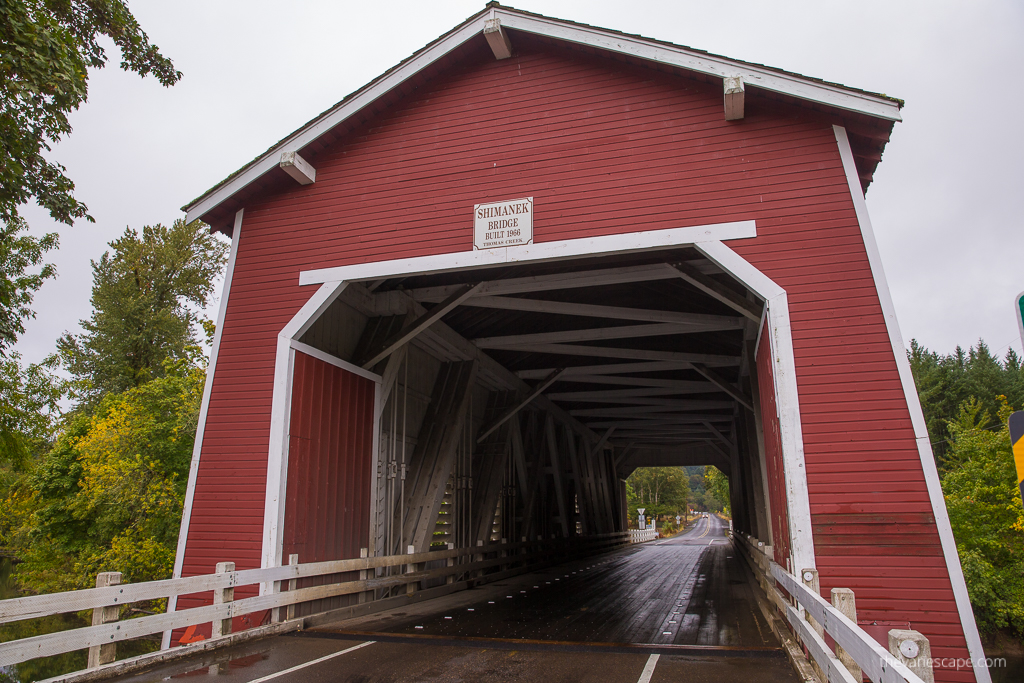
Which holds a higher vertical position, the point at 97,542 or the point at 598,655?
A: the point at 97,542

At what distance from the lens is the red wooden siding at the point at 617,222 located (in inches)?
242

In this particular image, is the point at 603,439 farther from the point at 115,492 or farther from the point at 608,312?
the point at 115,492

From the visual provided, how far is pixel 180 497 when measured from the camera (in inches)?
806

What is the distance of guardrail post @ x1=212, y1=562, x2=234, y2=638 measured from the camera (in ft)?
21.1

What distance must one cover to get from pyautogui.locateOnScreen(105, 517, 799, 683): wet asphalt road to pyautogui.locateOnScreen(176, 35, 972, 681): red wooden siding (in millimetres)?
1399

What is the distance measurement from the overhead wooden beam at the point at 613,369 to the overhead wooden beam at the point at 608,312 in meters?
2.68

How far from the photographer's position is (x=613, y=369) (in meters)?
15.3

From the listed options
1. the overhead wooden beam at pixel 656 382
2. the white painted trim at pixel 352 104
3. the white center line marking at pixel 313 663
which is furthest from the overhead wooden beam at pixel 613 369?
the white center line marking at pixel 313 663

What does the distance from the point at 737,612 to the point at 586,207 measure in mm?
6050

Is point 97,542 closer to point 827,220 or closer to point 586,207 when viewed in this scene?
point 586,207

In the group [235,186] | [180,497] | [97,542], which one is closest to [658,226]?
[235,186]

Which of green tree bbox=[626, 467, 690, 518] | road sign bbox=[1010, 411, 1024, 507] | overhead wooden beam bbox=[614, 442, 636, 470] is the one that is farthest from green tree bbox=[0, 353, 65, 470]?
green tree bbox=[626, 467, 690, 518]

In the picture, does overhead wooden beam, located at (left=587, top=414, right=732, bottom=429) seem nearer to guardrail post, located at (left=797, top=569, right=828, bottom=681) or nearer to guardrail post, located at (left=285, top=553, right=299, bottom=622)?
guardrail post, located at (left=285, top=553, right=299, bottom=622)

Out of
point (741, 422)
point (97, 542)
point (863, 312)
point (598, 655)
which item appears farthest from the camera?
point (97, 542)
